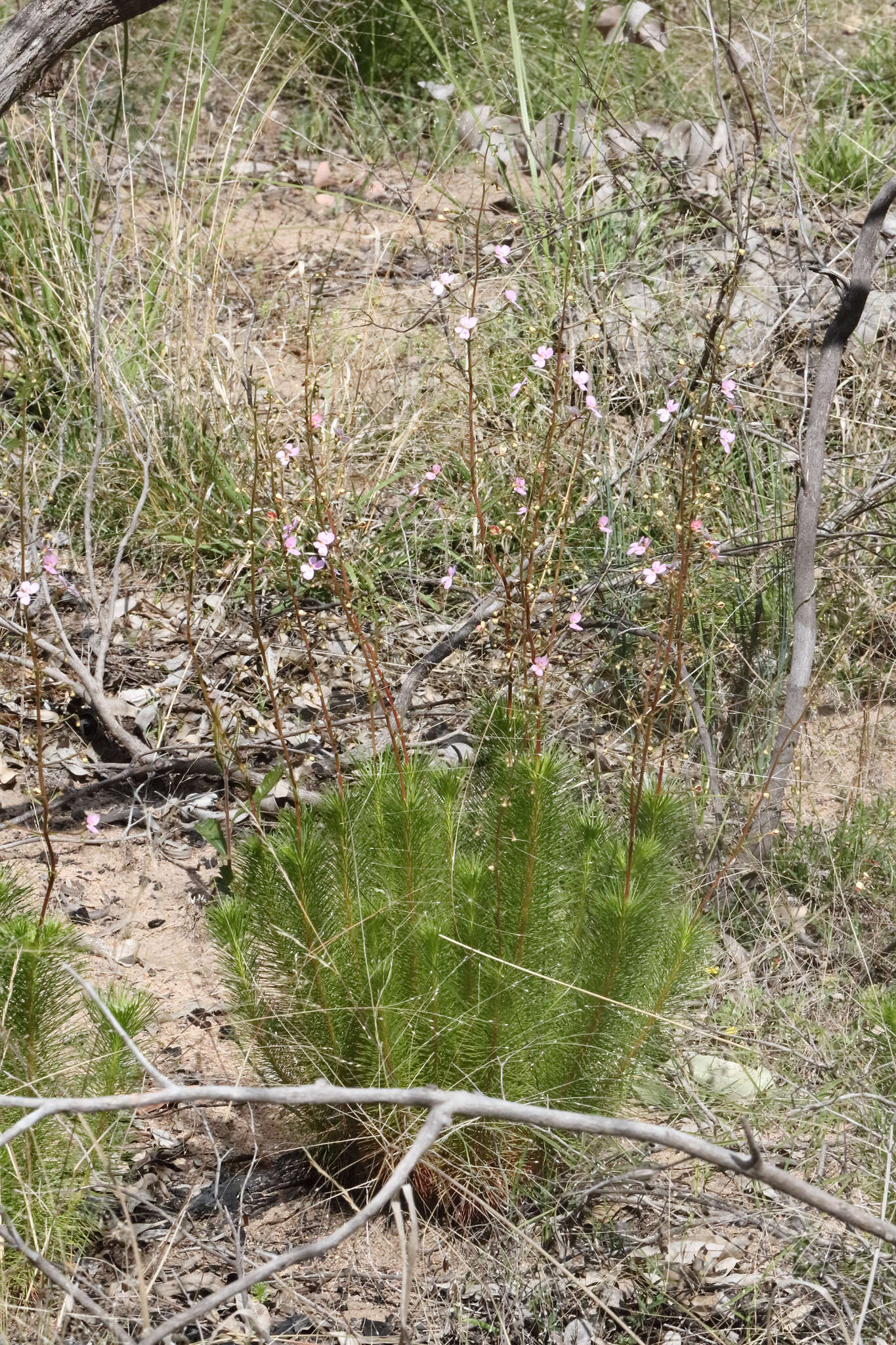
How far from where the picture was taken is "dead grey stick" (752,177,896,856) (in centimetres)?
282

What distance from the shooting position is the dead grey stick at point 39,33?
8.49 ft

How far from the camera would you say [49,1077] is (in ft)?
6.02

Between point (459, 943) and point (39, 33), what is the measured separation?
2.01m

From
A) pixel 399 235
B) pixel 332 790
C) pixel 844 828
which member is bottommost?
pixel 844 828

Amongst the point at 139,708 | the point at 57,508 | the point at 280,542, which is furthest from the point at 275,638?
the point at 280,542

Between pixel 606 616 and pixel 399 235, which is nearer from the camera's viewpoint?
pixel 606 616

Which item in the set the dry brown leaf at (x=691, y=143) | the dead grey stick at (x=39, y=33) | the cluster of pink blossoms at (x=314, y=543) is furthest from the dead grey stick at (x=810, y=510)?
the dry brown leaf at (x=691, y=143)

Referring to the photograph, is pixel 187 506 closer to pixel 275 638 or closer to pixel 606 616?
pixel 275 638

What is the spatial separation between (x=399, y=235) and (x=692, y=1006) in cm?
340

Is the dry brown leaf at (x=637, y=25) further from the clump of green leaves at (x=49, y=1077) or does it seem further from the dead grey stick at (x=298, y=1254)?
the dead grey stick at (x=298, y=1254)

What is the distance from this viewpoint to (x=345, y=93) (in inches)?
234

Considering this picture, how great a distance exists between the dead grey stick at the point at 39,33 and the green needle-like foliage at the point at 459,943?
165 centimetres

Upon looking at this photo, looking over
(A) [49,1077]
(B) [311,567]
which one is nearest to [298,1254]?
(A) [49,1077]

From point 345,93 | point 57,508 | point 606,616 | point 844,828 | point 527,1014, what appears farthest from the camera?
point 345,93
